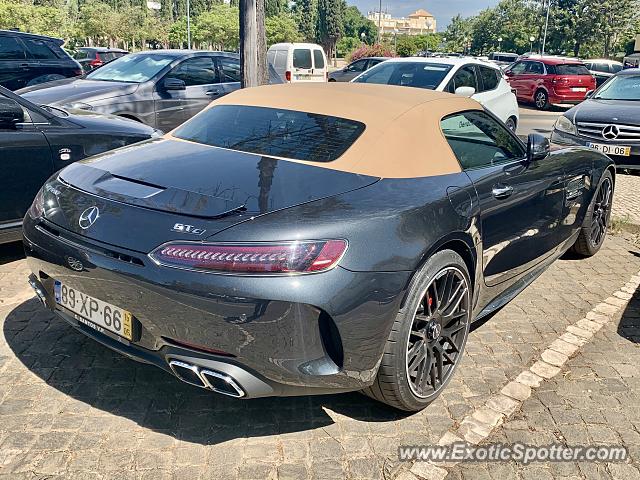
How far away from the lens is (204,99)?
9.03 metres

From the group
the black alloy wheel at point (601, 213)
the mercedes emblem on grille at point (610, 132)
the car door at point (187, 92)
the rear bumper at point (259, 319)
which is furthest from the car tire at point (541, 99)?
the rear bumper at point (259, 319)

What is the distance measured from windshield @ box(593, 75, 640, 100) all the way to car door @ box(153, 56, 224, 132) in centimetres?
629

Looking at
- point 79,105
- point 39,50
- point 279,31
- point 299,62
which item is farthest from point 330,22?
point 79,105

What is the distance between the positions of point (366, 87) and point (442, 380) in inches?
73.0

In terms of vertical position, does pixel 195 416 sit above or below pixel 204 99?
below

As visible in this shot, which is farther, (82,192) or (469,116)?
(469,116)

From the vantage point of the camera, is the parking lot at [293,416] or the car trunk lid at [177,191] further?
the parking lot at [293,416]

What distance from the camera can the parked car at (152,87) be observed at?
25.4ft

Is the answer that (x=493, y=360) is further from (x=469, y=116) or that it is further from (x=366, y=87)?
(x=366, y=87)

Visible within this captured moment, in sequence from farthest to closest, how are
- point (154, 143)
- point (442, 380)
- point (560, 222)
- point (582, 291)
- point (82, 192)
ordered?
point (582, 291), point (560, 222), point (154, 143), point (442, 380), point (82, 192)

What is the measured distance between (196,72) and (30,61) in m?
3.53

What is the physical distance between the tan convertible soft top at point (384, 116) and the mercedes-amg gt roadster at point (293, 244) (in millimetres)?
12

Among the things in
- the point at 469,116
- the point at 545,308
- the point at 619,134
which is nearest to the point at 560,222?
the point at 545,308

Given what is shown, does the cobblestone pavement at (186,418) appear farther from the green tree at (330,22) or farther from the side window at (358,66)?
the green tree at (330,22)
